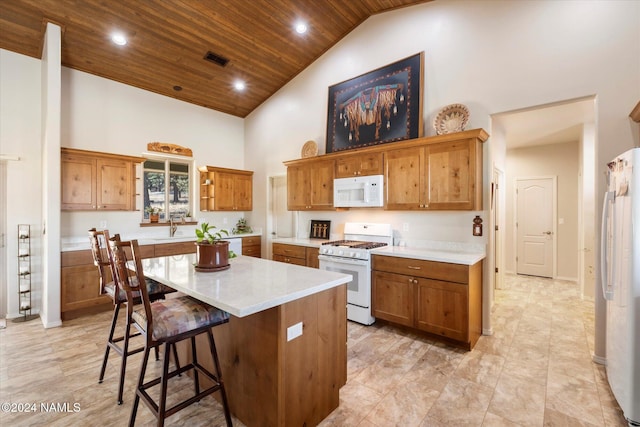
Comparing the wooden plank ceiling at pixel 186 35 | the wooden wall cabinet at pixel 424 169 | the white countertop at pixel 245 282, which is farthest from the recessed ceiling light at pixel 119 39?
the white countertop at pixel 245 282

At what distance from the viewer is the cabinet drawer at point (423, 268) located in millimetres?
2869

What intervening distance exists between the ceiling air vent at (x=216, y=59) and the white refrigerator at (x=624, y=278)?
4.81 m

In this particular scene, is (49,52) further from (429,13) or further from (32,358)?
(429,13)

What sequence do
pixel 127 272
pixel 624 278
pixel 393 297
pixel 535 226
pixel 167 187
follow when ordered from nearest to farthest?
pixel 127 272
pixel 624 278
pixel 393 297
pixel 167 187
pixel 535 226

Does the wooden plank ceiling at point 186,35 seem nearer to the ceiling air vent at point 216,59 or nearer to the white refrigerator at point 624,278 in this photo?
the ceiling air vent at point 216,59

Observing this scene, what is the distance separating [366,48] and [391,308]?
367 centimetres

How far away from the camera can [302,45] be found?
461 centimetres

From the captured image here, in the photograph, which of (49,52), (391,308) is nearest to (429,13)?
(391,308)

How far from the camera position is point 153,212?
5105 mm

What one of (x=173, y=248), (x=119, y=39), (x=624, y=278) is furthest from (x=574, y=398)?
(x=119, y=39)

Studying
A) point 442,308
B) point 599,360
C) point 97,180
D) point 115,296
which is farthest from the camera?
point 97,180

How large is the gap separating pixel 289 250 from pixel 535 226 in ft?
17.2

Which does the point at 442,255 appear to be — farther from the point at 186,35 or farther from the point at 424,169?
the point at 186,35

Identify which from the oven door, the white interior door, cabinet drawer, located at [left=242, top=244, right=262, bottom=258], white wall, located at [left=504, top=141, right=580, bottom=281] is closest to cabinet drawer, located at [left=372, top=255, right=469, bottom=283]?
the oven door
